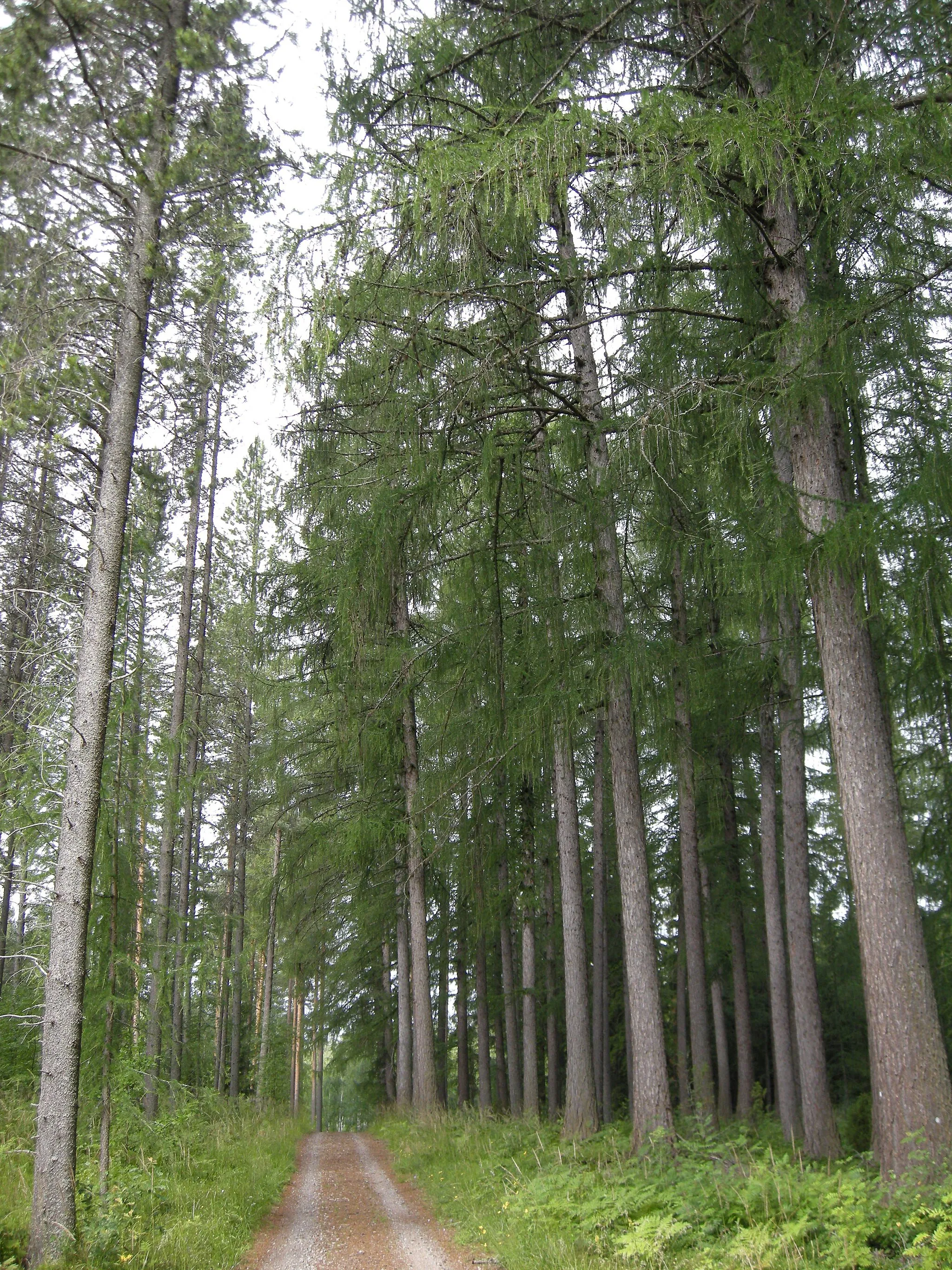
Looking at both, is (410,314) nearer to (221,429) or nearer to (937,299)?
(937,299)

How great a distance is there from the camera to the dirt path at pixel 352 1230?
6891 mm

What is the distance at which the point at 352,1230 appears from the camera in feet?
27.2

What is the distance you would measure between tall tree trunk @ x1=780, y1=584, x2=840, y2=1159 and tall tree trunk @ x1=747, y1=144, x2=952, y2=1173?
3142mm

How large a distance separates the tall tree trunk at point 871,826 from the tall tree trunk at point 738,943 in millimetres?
8939

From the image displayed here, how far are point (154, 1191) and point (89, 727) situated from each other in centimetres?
453

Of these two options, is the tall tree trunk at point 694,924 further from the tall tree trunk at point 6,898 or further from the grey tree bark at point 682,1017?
the tall tree trunk at point 6,898

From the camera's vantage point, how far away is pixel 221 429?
11.2m

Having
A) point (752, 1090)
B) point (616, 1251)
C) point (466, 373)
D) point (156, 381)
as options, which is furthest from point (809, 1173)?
point (752, 1090)

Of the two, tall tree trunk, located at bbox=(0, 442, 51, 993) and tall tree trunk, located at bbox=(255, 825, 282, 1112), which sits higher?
tall tree trunk, located at bbox=(0, 442, 51, 993)

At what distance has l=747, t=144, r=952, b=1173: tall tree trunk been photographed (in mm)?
5293

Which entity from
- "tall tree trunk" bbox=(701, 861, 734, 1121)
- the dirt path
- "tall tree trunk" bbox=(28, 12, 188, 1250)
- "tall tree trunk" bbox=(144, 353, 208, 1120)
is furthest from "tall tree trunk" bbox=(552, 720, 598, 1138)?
"tall tree trunk" bbox=(701, 861, 734, 1121)

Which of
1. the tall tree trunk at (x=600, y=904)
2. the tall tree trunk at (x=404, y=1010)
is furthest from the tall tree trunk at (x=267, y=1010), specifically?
the tall tree trunk at (x=600, y=904)

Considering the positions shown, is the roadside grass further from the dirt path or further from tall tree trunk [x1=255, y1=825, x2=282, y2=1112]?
tall tree trunk [x1=255, y1=825, x2=282, y2=1112]

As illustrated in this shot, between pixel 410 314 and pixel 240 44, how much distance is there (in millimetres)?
3094
